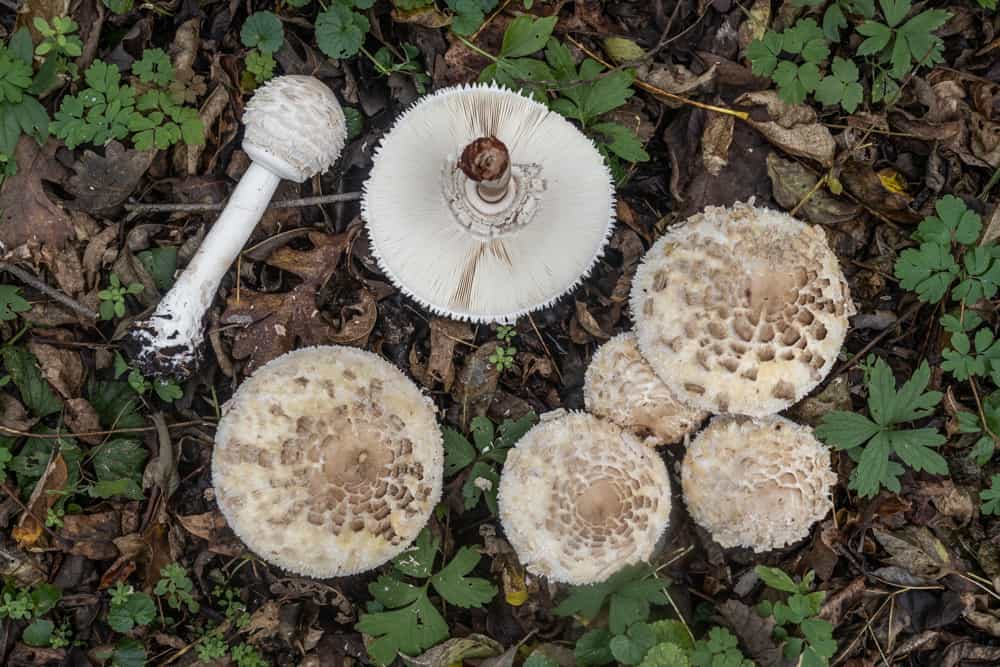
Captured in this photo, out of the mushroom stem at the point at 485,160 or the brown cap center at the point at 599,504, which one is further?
the brown cap center at the point at 599,504

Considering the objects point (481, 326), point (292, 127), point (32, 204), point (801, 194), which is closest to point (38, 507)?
point (32, 204)

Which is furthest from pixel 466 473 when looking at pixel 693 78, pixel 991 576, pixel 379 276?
pixel 991 576

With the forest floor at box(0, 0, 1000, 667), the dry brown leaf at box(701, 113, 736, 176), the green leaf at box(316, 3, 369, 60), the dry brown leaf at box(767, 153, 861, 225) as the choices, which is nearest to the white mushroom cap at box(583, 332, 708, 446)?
the forest floor at box(0, 0, 1000, 667)

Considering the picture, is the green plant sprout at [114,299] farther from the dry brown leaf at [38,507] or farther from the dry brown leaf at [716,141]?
the dry brown leaf at [716,141]

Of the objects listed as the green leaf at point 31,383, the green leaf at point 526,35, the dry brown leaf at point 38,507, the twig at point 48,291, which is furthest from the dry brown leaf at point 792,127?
the dry brown leaf at point 38,507

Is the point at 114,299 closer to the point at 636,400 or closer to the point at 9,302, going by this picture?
the point at 9,302
